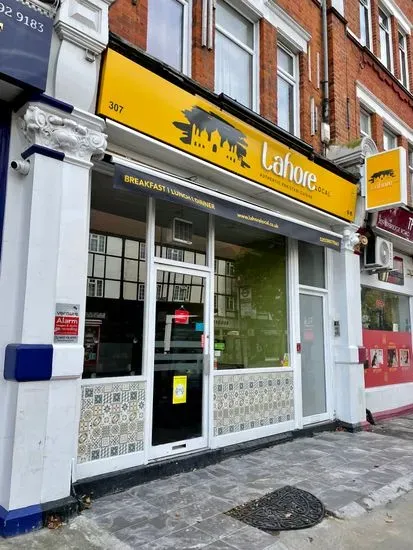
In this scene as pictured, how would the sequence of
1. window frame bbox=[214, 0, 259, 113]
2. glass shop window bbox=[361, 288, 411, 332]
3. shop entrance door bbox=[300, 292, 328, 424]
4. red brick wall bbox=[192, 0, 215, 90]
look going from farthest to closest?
1. glass shop window bbox=[361, 288, 411, 332]
2. shop entrance door bbox=[300, 292, 328, 424]
3. window frame bbox=[214, 0, 259, 113]
4. red brick wall bbox=[192, 0, 215, 90]

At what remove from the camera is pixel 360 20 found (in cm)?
1058

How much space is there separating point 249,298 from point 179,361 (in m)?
2.00

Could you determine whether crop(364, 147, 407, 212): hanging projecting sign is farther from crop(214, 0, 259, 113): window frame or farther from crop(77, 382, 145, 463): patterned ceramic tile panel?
crop(77, 382, 145, 463): patterned ceramic tile panel

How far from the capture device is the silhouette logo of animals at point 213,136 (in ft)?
17.8

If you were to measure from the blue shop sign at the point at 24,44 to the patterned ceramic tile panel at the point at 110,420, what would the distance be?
2947 mm

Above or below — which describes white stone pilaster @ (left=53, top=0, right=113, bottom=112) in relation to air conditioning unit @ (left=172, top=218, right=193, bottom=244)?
above

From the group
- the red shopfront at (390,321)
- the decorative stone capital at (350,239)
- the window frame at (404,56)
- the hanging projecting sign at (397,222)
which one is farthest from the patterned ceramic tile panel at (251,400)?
the window frame at (404,56)

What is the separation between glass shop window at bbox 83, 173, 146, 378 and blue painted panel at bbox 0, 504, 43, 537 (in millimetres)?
1363

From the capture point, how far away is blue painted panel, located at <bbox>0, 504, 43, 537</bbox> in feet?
11.8

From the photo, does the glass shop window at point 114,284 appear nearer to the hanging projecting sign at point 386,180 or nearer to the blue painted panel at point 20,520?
the blue painted panel at point 20,520

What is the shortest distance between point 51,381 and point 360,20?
35.0ft

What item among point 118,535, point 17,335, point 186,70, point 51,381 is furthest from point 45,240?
point 186,70

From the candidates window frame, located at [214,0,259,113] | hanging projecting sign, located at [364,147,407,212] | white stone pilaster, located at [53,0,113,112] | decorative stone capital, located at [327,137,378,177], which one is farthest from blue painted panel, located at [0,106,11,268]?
hanging projecting sign, located at [364,147,407,212]

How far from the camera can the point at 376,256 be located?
889cm
